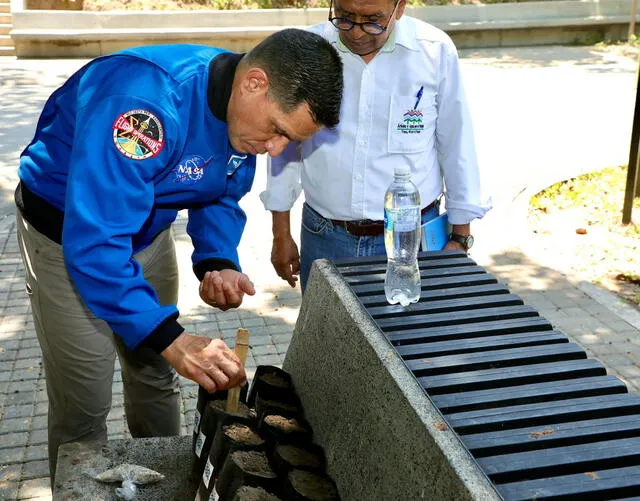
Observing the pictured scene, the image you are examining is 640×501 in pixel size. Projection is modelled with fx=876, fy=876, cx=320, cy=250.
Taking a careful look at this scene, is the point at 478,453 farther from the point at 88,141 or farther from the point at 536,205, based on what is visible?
the point at 536,205

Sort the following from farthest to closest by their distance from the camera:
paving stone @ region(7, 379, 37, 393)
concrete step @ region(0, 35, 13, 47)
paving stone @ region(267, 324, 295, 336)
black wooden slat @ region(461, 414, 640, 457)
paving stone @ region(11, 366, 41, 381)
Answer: concrete step @ region(0, 35, 13, 47) → paving stone @ region(267, 324, 295, 336) → paving stone @ region(11, 366, 41, 381) → paving stone @ region(7, 379, 37, 393) → black wooden slat @ region(461, 414, 640, 457)

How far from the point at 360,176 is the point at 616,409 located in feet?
5.08

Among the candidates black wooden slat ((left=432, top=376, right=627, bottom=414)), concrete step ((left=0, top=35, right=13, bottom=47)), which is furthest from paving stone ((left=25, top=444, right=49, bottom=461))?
concrete step ((left=0, top=35, right=13, bottom=47))

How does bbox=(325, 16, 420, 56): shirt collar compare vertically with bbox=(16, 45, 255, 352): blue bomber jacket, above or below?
above

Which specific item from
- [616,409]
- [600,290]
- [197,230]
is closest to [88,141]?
[197,230]

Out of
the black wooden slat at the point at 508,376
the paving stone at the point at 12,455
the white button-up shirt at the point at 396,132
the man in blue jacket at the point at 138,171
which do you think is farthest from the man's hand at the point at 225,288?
the paving stone at the point at 12,455

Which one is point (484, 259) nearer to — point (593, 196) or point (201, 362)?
point (593, 196)

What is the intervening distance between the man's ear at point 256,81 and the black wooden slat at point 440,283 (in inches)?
32.9

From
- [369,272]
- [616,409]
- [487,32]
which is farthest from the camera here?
[487,32]

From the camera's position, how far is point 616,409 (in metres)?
2.33

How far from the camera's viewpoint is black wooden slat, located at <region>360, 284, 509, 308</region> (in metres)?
2.99

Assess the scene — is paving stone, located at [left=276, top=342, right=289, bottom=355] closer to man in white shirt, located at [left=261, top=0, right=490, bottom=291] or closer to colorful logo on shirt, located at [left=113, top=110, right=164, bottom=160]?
man in white shirt, located at [left=261, top=0, right=490, bottom=291]

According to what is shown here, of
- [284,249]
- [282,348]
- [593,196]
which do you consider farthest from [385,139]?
[593,196]

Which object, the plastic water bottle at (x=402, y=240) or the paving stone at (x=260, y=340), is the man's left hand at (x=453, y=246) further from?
the paving stone at (x=260, y=340)
